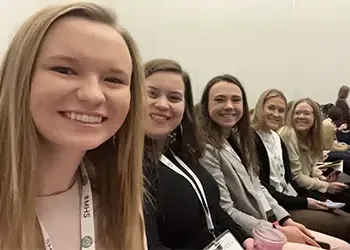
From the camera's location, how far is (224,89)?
2.49 meters

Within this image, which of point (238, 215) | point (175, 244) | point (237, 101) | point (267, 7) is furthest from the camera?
point (267, 7)

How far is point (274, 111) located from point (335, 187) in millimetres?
669

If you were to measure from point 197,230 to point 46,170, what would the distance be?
38.8 inches

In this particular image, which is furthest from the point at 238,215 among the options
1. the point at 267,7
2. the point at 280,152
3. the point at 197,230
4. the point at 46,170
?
the point at 267,7

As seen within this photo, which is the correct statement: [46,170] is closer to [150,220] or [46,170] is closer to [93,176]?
[93,176]

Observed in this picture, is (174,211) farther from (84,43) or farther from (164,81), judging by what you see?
(84,43)

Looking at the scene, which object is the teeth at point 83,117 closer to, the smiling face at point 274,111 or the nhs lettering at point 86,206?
the nhs lettering at point 86,206

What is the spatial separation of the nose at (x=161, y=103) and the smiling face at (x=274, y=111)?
1.47 metres

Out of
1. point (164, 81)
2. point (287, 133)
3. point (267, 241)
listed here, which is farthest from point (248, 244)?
point (287, 133)

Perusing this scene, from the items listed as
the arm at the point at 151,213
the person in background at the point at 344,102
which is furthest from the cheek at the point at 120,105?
the person in background at the point at 344,102

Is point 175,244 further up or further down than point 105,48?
further down

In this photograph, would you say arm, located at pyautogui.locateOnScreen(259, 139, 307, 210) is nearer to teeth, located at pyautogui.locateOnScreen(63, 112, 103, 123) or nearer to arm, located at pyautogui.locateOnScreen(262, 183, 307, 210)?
arm, located at pyautogui.locateOnScreen(262, 183, 307, 210)

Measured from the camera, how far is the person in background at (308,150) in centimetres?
326

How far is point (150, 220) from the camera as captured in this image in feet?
5.03
